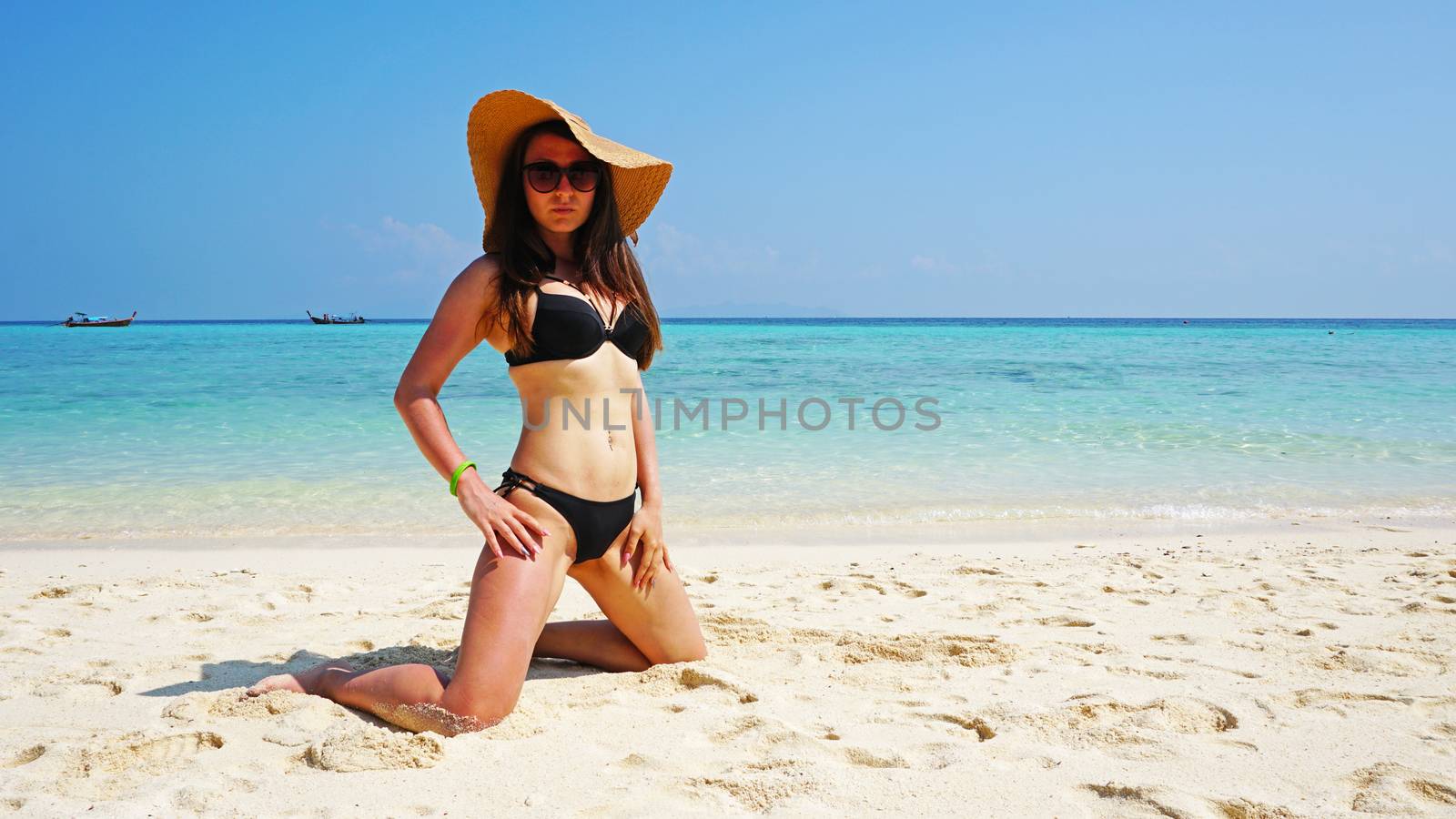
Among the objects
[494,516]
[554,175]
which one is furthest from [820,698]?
[554,175]

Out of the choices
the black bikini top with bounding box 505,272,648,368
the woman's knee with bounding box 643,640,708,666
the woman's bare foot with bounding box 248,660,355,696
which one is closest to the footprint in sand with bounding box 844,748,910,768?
the woman's knee with bounding box 643,640,708,666

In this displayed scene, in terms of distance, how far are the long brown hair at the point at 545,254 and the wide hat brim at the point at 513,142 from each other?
4cm

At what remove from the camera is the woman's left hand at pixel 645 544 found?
3064 mm

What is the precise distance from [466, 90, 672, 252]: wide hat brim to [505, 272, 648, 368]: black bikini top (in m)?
0.35

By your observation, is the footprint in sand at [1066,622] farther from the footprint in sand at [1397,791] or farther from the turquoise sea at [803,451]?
the turquoise sea at [803,451]

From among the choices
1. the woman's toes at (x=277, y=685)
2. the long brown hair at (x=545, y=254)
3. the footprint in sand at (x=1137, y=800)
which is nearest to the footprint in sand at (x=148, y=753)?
the woman's toes at (x=277, y=685)

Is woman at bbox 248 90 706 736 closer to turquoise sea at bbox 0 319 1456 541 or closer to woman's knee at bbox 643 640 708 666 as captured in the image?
woman's knee at bbox 643 640 708 666

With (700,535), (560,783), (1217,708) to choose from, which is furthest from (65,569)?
(1217,708)

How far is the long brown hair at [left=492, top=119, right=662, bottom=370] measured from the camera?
280 centimetres

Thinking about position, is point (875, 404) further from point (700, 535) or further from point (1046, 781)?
point (1046, 781)

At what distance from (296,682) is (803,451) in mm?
6542

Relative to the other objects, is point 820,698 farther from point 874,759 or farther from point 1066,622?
point 1066,622

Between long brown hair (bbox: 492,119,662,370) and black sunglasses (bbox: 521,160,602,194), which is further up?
black sunglasses (bbox: 521,160,602,194)

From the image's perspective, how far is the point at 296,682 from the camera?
114 inches
